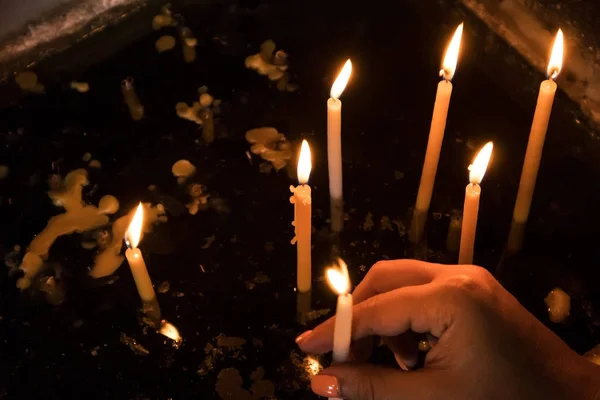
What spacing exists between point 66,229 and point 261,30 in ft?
1.96

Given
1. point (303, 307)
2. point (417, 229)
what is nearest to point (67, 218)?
point (303, 307)

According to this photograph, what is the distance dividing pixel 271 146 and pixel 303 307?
342 mm

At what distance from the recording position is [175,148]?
4.02ft

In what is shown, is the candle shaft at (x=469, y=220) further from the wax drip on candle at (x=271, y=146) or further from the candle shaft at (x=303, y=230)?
the wax drip on candle at (x=271, y=146)

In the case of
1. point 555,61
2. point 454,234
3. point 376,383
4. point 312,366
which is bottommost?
point 312,366

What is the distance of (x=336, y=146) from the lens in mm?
974

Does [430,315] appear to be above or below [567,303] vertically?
above

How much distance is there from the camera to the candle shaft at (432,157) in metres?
0.94

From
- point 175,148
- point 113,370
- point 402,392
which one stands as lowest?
point 113,370

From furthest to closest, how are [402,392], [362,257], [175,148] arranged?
[175,148]
[362,257]
[402,392]

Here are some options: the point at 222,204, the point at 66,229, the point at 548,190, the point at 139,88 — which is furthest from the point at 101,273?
the point at 548,190

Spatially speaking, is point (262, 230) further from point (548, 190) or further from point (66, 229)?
point (548, 190)

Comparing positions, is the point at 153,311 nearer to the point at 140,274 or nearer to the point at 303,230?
the point at 140,274

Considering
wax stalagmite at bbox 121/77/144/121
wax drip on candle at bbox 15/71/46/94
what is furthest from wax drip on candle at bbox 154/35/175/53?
wax drip on candle at bbox 15/71/46/94
